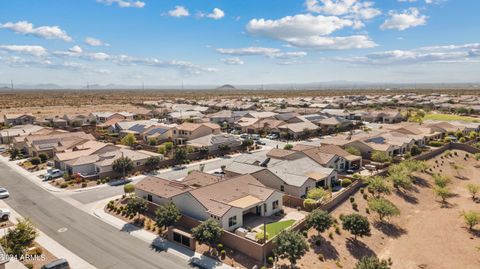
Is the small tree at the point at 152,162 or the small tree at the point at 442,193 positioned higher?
the small tree at the point at 152,162

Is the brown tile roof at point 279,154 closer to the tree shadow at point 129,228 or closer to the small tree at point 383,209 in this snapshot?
the small tree at point 383,209

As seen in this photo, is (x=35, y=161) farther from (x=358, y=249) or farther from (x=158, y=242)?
(x=358, y=249)

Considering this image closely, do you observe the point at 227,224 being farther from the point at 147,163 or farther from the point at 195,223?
the point at 147,163

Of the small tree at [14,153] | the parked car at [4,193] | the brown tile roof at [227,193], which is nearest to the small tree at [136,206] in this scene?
the brown tile roof at [227,193]

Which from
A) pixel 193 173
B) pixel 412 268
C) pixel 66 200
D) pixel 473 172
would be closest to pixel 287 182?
pixel 193 173

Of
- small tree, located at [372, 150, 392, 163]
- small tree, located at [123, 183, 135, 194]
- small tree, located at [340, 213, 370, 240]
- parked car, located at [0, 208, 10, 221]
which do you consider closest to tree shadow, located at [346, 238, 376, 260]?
small tree, located at [340, 213, 370, 240]

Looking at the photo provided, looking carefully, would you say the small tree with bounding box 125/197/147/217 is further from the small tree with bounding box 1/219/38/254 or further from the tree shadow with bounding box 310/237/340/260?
the tree shadow with bounding box 310/237/340/260
